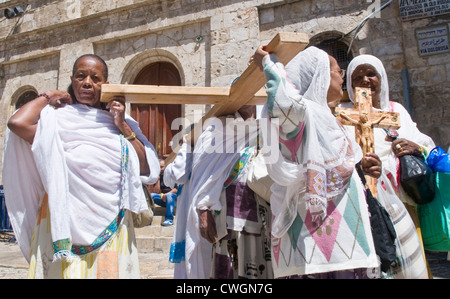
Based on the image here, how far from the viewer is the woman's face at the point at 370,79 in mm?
2660

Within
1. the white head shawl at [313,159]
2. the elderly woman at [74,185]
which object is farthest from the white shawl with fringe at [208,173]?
the white head shawl at [313,159]

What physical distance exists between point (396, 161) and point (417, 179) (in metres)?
0.18

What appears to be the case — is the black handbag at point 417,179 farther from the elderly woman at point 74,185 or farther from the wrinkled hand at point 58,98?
the wrinkled hand at point 58,98

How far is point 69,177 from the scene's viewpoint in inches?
80.0

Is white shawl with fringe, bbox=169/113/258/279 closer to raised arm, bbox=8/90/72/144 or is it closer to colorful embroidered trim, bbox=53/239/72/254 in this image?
colorful embroidered trim, bbox=53/239/72/254

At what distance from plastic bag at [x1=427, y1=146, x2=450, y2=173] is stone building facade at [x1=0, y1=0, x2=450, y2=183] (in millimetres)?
4252

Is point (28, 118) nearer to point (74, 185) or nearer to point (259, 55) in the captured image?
point (74, 185)

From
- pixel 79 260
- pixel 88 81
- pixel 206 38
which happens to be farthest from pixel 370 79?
pixel 206 38

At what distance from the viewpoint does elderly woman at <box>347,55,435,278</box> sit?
2.03 m

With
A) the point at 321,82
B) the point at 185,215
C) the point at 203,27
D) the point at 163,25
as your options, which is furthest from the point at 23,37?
the point at 321,82

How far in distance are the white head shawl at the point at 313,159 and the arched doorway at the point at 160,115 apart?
264 inches

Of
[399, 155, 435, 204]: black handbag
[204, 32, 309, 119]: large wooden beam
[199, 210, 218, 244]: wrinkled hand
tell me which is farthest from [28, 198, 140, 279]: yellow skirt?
[399, 155, 435, 204]: black handbag

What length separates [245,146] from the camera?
2672 mm

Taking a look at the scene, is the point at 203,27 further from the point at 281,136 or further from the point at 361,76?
the point at 281,136
